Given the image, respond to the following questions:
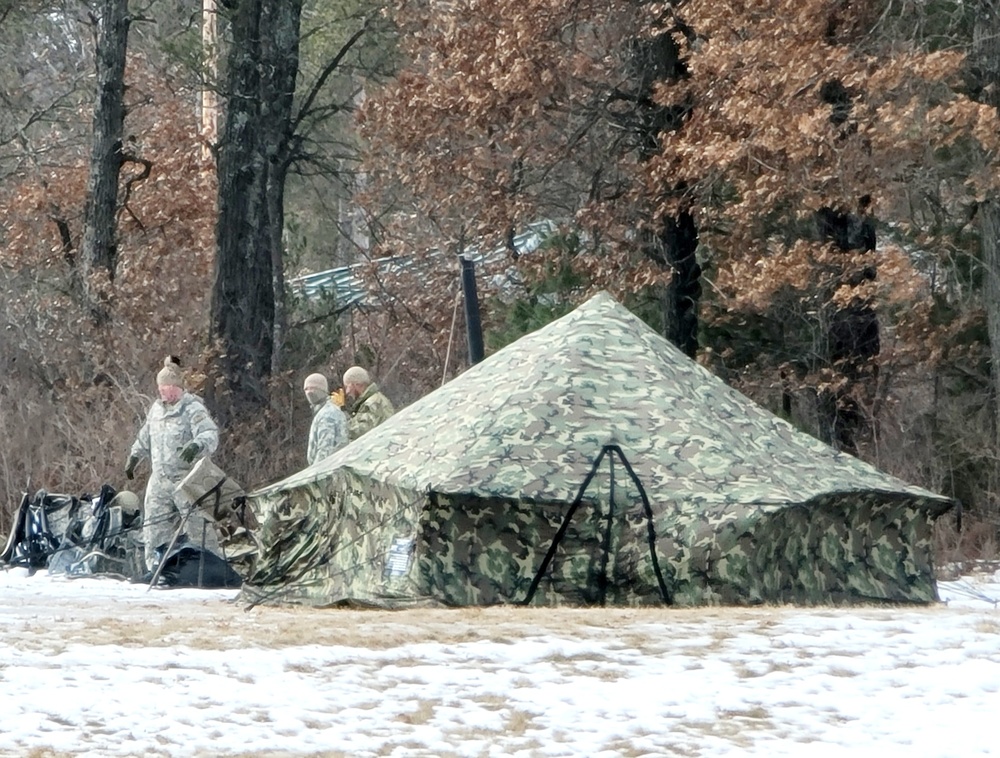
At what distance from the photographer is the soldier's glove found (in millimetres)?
15422

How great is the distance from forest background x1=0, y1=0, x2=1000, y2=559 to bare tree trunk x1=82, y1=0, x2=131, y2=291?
0.05 meters

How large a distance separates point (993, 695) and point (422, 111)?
1615cm

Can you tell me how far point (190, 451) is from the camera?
607 inches

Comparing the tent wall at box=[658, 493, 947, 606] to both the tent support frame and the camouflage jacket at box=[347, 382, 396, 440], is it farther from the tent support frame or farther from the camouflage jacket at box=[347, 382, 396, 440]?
the camouflage jacket at box=[347, 382, 396, 440]

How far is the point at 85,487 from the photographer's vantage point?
798 inches

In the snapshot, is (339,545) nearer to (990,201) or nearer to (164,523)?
(164,523)

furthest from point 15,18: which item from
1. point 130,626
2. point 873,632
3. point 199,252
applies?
point 873,632

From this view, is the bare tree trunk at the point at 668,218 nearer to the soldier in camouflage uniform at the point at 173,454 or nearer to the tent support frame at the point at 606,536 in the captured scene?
the soldier in camouflage uniform at the point at 173,454

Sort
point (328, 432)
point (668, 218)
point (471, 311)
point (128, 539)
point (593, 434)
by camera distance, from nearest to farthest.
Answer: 1. point (593, 434)
2. point (328, 432)
3. point (128, 539)
4. point (471, 311)
5. point (668, 218)

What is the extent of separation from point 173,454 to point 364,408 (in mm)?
1628

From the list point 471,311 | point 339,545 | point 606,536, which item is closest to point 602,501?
point 606,536

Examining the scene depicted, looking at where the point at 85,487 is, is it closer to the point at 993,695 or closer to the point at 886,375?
the point at 886,375

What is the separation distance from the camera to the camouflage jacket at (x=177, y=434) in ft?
50.9

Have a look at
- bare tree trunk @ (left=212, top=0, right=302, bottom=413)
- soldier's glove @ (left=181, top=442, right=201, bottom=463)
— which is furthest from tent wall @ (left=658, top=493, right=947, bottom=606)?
bare tree trunk @ (left=212, top=0, right=302, bottom=413)
